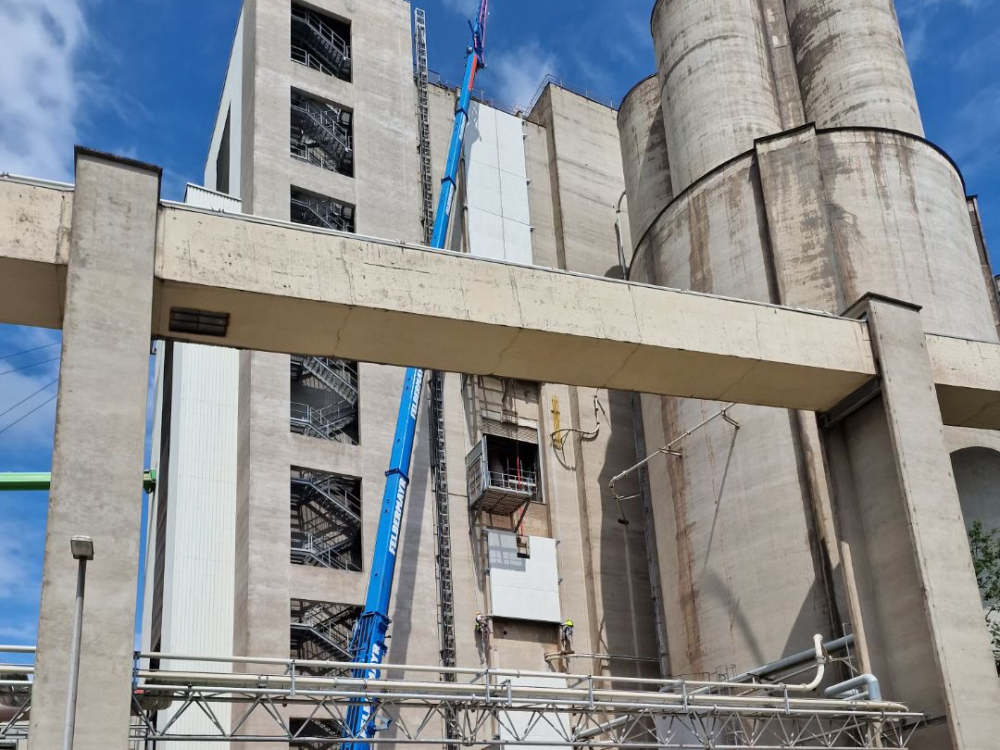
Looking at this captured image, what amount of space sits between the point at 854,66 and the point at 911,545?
2010 cm

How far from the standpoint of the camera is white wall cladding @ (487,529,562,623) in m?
39.0

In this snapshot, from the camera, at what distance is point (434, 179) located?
46.0 meters

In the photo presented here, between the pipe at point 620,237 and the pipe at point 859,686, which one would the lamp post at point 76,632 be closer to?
the pipe at point 859,686

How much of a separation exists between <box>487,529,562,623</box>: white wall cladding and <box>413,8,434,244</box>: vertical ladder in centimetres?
1196

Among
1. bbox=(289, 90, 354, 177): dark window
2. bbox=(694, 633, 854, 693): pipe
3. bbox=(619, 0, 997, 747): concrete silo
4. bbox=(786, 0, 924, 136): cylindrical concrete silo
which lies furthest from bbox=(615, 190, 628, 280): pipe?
bbox=(694, 633, 854, 693): pipe

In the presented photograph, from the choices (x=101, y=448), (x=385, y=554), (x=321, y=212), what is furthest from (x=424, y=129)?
(x=101, y=448)

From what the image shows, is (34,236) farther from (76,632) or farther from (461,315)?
(461,315)

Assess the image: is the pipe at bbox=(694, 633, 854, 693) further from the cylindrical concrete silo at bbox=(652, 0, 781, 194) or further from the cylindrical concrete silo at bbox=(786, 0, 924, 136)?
the cylindrical concrete silo at bbox=(786, 0, 924, 136)

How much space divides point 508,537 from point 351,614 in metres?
6.37

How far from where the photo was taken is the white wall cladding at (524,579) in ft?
128

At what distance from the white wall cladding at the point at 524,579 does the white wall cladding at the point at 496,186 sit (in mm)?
11393

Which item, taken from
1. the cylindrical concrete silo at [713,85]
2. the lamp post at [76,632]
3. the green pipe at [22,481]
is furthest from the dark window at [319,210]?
the lamp post at [76,632]

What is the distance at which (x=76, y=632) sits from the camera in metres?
13.9

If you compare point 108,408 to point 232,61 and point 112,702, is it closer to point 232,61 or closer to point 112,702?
point 112,702
